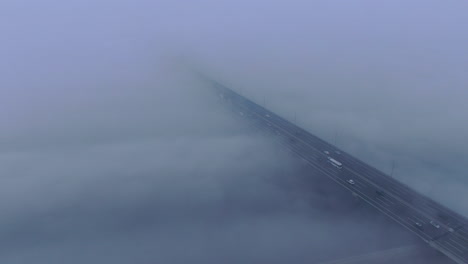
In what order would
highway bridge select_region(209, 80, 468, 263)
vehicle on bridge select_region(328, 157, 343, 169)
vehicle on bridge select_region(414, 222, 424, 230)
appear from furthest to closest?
vehicle on bridge select_region(328, 157, 343, 169) → vehicle on bridge select_region(414, 222, 424, 230) → highway bridge select_region(209, 80, 468, 263)

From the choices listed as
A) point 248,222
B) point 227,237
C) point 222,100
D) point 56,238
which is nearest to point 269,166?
point 248,222

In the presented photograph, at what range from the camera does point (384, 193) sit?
1271 inches

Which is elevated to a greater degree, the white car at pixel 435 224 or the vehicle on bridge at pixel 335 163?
the vehicle on bridge at pixel 335 163

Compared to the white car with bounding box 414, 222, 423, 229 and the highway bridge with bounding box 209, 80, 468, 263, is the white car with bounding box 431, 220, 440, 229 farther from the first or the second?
the white car with bounding box 414, 222, 423, 229

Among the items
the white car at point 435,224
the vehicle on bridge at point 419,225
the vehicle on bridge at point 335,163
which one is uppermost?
the vehicle on bridge at point 335,163

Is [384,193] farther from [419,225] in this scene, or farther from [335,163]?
[335,163]

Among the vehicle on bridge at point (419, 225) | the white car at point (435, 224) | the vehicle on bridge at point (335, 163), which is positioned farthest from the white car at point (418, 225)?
the vehicle on bridge at point (335, 163)

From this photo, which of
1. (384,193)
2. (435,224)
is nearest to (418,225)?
(435,224)

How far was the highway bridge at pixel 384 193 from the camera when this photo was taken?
26125 mm

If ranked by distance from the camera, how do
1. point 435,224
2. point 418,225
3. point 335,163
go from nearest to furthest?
point 418,225 → point 435,224 → point 335,163

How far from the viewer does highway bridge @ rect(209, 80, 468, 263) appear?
26.1m

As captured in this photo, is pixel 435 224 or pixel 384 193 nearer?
pixel 435 224

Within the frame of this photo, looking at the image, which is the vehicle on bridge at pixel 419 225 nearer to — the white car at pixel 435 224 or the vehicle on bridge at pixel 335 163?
the white car at pixel 435 224

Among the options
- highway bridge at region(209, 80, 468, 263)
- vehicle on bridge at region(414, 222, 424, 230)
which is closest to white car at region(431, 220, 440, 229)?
highway bridge at region(209, 80, 468, 263)
